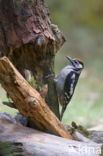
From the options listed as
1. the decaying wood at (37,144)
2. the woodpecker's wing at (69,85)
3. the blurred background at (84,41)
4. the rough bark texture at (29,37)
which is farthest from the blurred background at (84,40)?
the decaying wood at (37,144)

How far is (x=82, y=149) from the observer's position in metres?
5.11

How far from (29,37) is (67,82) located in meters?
1.00

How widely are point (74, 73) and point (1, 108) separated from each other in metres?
2.03

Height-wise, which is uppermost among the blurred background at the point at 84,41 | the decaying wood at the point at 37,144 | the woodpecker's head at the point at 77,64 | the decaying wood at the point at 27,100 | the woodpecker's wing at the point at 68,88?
the blurred background at the point at 84,41

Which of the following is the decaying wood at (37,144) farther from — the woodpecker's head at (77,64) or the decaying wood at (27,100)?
the woodpecker's head at (77,64)

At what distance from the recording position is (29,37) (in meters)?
5.51

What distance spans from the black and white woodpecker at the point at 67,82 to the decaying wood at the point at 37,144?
2.65 feet

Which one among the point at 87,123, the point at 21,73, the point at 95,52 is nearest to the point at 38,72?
the point at 21,73

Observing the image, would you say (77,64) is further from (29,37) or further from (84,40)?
(84,40)

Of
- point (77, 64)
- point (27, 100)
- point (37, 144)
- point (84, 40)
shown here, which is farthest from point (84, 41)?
point (37, 144)

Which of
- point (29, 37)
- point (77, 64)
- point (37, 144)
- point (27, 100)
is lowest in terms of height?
point (37, 144)

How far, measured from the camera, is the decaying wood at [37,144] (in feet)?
16.6

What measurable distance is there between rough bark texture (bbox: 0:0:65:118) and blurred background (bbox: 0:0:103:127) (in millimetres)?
5025

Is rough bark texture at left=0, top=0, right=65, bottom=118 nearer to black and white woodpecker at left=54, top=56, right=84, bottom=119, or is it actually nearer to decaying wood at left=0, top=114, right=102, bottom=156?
black and white woodpecker at left=54, top=56, right=84, bottom=119
